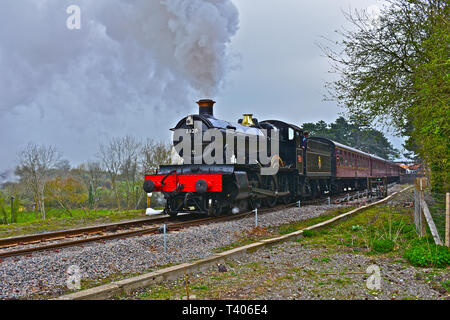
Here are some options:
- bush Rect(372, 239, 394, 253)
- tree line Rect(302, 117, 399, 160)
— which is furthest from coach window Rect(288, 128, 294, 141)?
tree line Rect(302, 117, 399, 160)

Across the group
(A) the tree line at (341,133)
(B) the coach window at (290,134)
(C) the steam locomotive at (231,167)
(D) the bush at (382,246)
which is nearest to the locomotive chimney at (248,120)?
(C) the steam locomotive at (231,167)

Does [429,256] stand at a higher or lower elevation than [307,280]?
higher

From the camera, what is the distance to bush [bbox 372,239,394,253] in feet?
23.5

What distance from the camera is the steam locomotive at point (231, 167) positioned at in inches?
472

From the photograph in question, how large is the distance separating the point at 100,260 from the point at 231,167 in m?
6.39

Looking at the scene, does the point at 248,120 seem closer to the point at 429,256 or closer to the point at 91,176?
the point at 429,256

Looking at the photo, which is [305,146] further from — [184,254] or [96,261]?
[96,261]

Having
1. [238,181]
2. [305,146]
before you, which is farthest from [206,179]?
[305,146]

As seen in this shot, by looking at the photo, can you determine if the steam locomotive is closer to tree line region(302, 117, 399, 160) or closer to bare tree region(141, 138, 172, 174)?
bare tree region(141, 138, 172, 174)

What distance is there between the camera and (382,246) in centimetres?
721

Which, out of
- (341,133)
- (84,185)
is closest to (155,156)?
(84,185)

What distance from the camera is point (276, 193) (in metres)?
15.2

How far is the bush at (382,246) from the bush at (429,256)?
28.3 inches

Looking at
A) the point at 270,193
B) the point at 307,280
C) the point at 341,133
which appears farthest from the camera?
the point at 341,133
